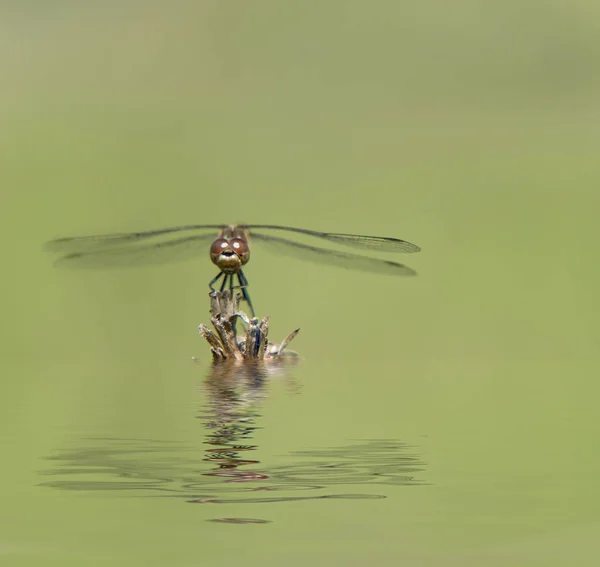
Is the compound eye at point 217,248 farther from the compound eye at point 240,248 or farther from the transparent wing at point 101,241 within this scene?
the transparent wing at point 101,241

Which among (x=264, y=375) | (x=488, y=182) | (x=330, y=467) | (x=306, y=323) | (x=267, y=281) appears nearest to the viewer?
(x=330, y=467)

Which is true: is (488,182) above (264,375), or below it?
above

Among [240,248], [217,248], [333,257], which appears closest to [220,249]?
[217,248]

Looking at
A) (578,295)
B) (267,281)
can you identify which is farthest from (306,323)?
(578,295)

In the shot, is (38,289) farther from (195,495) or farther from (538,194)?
(195,495)

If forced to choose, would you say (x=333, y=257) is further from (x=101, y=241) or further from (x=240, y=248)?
(x=101, y=241)

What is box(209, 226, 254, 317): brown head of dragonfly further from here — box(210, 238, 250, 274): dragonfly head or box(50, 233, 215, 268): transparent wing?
box(50, 233, 215, 268): transparent wing

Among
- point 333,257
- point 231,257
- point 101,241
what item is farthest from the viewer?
point 333,257
